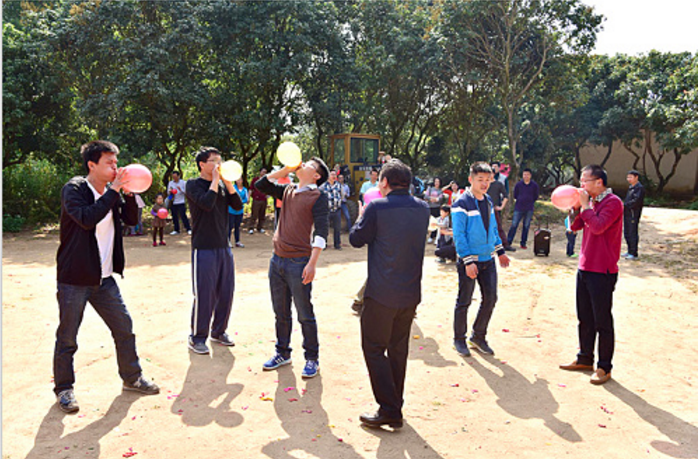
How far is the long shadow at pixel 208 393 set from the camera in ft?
13.5

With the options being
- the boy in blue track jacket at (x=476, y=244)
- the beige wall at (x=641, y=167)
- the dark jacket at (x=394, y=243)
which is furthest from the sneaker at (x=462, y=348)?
the beige wall at (x=641, y=167)

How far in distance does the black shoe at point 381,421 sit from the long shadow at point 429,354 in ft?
4.65

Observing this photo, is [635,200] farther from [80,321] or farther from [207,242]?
[80,321]

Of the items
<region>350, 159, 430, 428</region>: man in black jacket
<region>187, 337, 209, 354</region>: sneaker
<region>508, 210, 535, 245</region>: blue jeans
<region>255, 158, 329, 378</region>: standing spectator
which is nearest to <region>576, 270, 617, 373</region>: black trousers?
<region>350, 159, 430, 428</region>: man in black jacket

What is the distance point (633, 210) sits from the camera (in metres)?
11.2

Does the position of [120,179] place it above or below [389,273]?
above

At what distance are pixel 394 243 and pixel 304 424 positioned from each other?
1555 millimetres

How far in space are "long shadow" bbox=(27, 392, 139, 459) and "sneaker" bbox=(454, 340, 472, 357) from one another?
325 cm

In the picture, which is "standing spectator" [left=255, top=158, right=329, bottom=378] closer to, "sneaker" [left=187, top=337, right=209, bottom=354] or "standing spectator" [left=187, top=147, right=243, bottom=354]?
"standing spectator" [left=187, top=147, right=243, bottom=354]

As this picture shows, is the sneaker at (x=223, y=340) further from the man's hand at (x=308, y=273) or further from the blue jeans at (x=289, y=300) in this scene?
the man's hand at (x=308, y=273)

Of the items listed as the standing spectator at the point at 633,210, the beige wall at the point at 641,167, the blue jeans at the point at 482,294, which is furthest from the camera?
the beige wall at the point at 641,167

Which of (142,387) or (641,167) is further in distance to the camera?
(641,167)

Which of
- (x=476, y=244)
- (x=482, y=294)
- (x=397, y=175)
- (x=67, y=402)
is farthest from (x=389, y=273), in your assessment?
(x=67, y=402)

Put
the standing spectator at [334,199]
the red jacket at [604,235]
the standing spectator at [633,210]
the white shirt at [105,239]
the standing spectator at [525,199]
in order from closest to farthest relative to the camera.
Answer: the white shirt at [105,239]
the red jacket at [604,235]
the standing spectator at [633,210]
the standing spectator at [334,199]
the standing spectator at [525,199]
